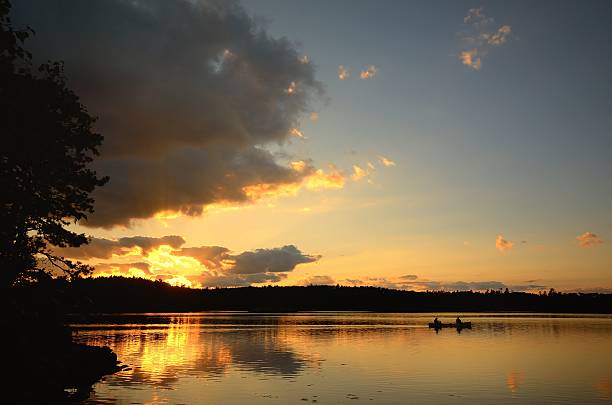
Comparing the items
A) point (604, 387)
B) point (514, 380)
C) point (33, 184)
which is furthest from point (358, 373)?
point (33, 184)

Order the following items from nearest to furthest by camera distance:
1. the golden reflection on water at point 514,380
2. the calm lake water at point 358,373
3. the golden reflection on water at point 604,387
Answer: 1. the calm lake water at point 358,373
2. the golden reflection on water at point 604,387
3. the golden reflection on water at point 514,380

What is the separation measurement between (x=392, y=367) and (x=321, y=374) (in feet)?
31.3

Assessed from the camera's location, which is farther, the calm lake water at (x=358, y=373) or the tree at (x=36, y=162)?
the calm lake water at (x=358, y=373)

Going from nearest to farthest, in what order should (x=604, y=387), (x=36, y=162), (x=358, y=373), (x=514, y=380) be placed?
(x=36, y=162), (x=604, y=387), (x=514, y=380), (x=358, y=373)

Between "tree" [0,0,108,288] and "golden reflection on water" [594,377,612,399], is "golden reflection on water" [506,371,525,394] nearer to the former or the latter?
"golden reflection on water" [594,377,612,399]

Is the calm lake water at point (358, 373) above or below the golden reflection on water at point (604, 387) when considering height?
above

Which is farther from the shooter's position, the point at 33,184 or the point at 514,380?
the point at 514,380

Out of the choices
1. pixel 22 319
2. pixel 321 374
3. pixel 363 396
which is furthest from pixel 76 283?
pixel 321 374

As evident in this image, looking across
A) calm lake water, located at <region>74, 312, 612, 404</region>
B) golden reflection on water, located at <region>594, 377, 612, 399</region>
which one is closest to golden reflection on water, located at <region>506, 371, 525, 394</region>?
calm lake water, located at <region>74, 312, 612, 404</region>

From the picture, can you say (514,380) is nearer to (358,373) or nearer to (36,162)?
(358,373)

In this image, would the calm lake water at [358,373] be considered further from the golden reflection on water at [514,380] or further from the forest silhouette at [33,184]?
the forest silhouette at [33,184]

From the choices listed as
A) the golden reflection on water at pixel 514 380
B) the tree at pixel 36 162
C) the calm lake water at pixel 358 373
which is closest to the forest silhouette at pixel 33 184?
the tree at pixel 36 162

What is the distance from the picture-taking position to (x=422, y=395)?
41469 mm

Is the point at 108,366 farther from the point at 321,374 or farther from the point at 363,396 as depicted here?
the point at 363,396
